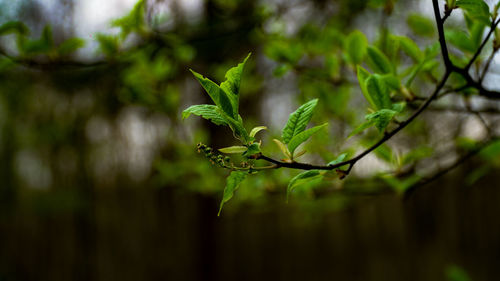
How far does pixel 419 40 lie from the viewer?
1690 millimetres

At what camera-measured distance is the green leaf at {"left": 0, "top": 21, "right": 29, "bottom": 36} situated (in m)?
0.70

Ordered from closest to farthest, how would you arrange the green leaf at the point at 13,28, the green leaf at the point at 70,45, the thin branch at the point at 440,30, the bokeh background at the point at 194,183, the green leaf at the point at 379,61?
the thin branch at the point at 440,30, the green leaf at the point at 379,61, the green leaf at the point at 13,28, the green leaf at the point at 70,45, the bokeh background at the point at 194,183

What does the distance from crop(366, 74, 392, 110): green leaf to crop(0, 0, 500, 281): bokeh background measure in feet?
1.55

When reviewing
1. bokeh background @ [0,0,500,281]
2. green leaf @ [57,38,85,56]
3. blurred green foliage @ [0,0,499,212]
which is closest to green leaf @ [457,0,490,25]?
blurred green foliage @ [0,0,499,212]

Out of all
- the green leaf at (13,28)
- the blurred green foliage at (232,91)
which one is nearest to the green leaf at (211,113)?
the blurred green foliage at (232,91)

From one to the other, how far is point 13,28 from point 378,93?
0.71 meters

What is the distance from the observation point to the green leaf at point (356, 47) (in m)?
0.71

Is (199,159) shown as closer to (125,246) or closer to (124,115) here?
(124,115)

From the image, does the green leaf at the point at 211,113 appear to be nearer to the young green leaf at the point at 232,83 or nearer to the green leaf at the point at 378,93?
the young green leaf at the point at 232,83

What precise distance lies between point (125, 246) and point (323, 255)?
198 cm

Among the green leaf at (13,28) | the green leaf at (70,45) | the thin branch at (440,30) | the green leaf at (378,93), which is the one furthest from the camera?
the green leaf at (70,45)

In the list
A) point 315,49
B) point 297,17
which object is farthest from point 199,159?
point 297,17

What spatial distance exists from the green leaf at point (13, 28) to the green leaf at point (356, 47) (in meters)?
0.66

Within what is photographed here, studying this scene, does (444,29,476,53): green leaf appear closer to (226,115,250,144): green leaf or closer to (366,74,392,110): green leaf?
(366,74,392,110): green leaf
